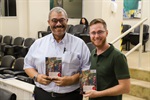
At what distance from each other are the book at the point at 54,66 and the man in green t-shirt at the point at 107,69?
255 millimetres

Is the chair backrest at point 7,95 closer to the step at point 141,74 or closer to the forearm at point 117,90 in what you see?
the forearm at point 117,90

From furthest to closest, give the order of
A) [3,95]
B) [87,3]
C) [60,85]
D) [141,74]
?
[87,3] → [141,74] → [3,95] → [60,85]

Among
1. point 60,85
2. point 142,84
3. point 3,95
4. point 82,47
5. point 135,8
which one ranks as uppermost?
point 135,8

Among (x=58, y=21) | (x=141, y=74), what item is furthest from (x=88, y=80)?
(x=141, y=74)

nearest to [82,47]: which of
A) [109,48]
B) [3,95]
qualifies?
[109,48]

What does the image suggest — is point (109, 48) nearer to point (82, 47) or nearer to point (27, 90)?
point (82, 47)

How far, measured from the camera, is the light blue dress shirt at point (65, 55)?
68.3 inches

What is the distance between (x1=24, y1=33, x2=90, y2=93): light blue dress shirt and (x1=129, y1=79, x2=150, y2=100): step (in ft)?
7.97

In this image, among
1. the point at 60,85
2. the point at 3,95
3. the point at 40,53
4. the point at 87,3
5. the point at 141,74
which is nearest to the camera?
the point at 60,85

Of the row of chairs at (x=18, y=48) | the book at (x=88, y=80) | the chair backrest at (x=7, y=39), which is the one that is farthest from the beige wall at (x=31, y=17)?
the book at (x=88, y=80)

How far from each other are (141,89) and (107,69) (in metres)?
2.63

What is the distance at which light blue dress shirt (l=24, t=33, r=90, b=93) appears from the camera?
1.74 m

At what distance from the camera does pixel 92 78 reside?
156 cm

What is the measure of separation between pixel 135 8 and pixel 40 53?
708 centimetres
